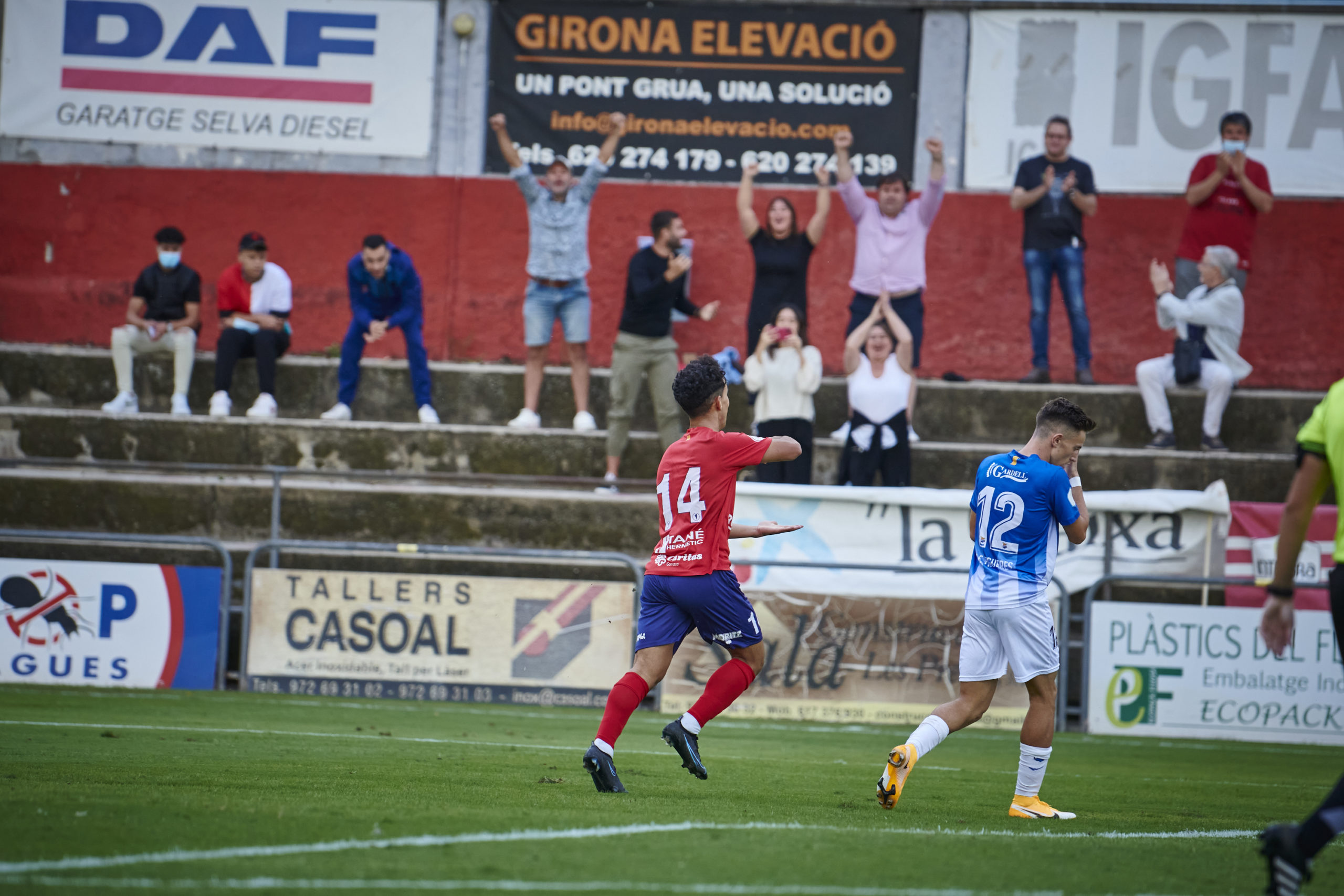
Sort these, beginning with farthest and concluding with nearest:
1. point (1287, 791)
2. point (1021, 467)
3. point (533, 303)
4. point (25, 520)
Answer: point (533, 303)
point (25, 520)
point (1287, 791)
point (1021, 467)

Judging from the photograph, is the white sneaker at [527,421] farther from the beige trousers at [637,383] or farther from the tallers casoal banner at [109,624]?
the tallers casoal banner at [109,624]

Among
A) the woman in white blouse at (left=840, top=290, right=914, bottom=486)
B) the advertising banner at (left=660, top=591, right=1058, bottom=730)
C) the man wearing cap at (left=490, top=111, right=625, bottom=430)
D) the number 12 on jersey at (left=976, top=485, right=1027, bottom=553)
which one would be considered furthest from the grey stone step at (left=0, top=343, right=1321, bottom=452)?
the number 12 on jersey at (left=976, top=485, right=1027, bottom=553)

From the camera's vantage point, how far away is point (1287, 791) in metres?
8.64

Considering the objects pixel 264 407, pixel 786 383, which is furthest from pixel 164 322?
pixel 786 383

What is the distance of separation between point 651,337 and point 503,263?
14.1ft

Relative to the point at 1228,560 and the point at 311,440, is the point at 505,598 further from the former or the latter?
the point at 1228,560

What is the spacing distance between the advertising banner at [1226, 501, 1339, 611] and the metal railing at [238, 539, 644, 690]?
220 inches

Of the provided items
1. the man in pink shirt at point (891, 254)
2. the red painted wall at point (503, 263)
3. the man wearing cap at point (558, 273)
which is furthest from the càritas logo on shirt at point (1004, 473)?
the red painted wall at point (503, 263)

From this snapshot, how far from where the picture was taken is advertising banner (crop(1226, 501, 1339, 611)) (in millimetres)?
12750

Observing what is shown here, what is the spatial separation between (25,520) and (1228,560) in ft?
39.9

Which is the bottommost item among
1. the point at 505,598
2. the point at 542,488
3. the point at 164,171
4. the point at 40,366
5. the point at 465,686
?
the point at 465,686

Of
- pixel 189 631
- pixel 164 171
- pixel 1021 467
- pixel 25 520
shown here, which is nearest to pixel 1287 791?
pixel 1021 467

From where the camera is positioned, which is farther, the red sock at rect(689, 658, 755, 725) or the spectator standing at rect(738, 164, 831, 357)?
the spectator standing at rect(738, 164, 831, 357)

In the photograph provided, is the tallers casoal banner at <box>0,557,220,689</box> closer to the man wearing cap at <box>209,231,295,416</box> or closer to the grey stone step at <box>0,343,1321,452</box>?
the man wearing cap at <box>209,231,295,416</box>
